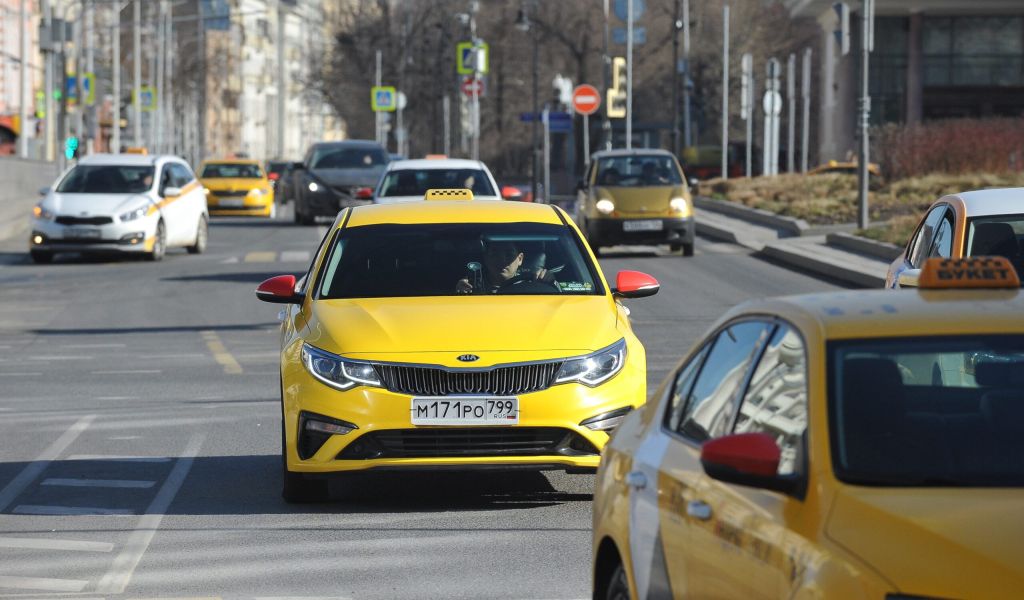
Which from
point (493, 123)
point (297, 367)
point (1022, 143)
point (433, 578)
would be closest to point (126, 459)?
point (297, 367)

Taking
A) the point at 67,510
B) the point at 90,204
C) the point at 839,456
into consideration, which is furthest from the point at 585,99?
the point at 839,456

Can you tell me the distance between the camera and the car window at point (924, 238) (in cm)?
1233

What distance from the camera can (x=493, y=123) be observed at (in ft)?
326

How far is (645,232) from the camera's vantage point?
3219 centimetres

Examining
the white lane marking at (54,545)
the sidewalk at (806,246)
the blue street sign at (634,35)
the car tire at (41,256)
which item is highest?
the blue street sign at (634,35)

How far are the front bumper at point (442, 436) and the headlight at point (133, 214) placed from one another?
895 inches

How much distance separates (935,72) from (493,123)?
28.3m

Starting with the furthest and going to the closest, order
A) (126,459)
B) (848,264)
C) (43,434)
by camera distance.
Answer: (848,264)
(43,434)
(126,459)

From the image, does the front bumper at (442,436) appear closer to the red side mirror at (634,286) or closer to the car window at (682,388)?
the red side mirror at (634,286)

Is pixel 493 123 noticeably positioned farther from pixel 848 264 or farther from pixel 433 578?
pixel 433 578

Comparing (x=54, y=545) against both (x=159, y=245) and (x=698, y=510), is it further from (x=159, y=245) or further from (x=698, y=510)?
(x=159, y=245)

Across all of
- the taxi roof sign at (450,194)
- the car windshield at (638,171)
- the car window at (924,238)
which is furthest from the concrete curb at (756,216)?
the car window at (924,238)

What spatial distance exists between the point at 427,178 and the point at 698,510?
925 inches

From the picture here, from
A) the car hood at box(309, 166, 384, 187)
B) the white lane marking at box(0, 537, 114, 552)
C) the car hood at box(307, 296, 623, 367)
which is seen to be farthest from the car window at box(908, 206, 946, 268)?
the car hood at box(309, 166, 384, 187)
